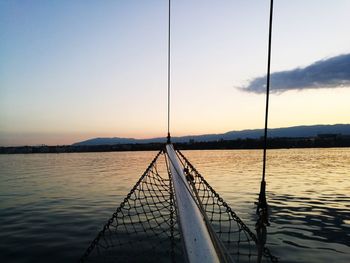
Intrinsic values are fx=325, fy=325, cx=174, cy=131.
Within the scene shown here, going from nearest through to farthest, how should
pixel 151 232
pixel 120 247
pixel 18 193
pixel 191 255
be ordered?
1. pixel 191 255
2. pixel 120 247
3. pixel 151 232
4. pixel 18 193

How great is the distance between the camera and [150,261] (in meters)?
10.9

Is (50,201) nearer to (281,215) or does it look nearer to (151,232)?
(151,232)

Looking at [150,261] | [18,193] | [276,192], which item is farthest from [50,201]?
[276,192]

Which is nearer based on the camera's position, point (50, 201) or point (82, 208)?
point (82, 208)

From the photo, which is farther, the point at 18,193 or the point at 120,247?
the point at 18,193

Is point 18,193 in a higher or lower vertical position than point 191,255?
lower

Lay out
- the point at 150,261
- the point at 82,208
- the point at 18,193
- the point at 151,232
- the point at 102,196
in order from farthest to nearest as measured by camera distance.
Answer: the point at 18,193, the point at 102,196, the point at 82,208, the point at 151,232, the point at 150,261

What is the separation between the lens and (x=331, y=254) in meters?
11.6

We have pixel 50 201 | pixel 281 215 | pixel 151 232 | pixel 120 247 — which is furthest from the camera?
pixel 50 201

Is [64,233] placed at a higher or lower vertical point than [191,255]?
lower

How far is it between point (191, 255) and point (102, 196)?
2436cm

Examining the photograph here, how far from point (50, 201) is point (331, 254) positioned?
20.2 metres

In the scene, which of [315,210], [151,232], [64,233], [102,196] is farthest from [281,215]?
[102,196]

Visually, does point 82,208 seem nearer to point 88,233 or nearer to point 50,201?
point 50,201
